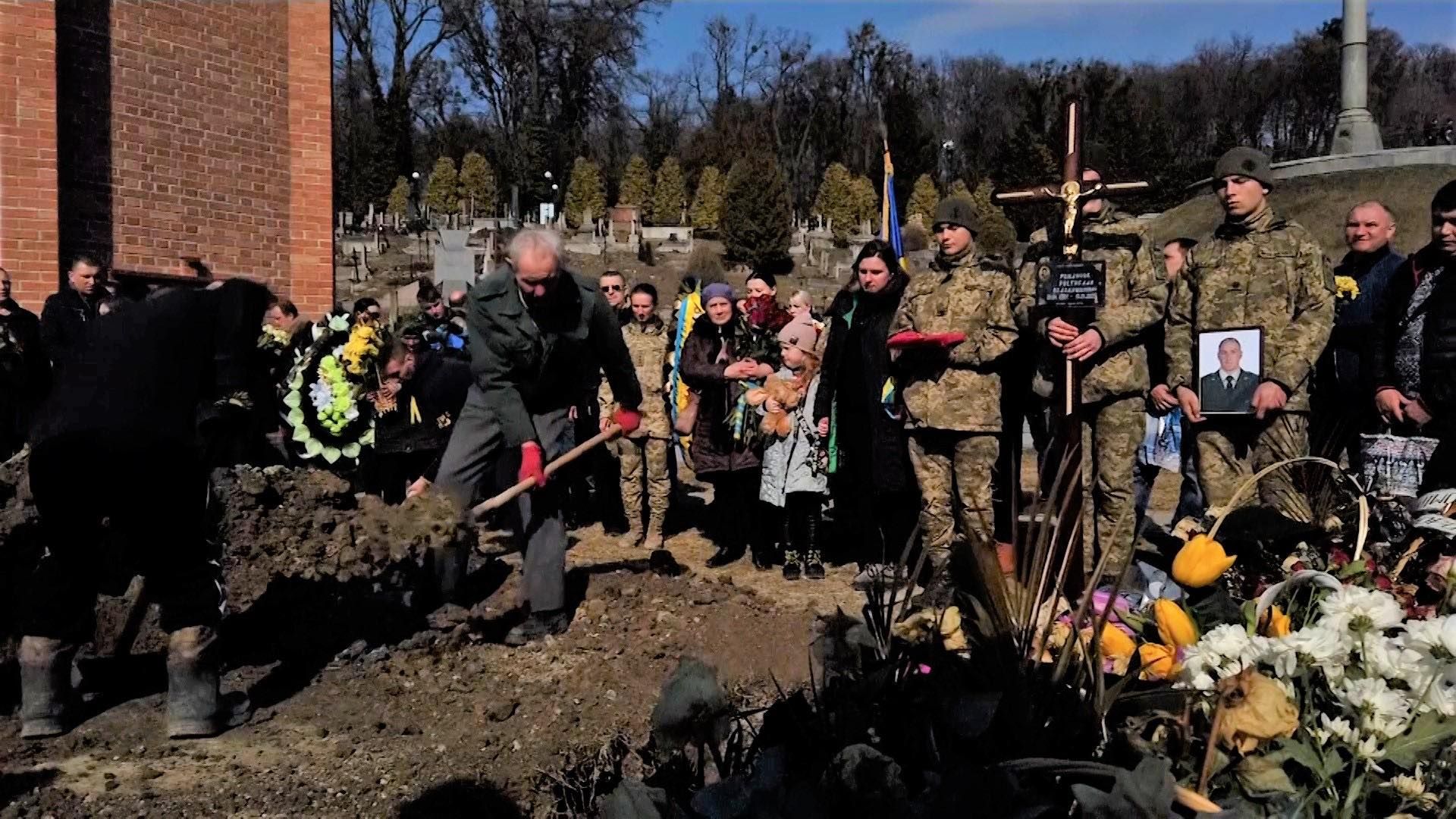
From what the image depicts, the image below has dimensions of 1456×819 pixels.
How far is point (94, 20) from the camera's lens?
11023 mm

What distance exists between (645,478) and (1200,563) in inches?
221

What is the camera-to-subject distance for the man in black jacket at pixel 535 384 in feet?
16.8

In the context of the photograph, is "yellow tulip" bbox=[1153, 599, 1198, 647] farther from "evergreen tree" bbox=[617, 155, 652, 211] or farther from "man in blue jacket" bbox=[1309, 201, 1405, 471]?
"evergreen tree" bbox=[617, 155, 652, 211]

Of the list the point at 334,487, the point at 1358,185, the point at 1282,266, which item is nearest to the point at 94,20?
the point at 334,487

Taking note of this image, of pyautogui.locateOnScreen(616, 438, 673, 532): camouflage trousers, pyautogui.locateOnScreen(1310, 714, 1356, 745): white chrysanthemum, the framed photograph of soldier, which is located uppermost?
the framed photograph of soldier

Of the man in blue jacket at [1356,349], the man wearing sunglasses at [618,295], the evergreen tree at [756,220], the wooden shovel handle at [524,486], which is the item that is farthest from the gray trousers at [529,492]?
the evergreen tree at [756,220]

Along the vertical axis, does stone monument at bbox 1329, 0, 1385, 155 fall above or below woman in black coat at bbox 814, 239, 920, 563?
above

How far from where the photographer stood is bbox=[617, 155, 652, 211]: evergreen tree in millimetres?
49156

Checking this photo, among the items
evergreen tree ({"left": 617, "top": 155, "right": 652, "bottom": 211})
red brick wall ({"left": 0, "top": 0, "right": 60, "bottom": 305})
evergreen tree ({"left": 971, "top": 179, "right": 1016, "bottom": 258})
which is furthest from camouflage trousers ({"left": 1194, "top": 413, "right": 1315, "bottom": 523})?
evergreen tree ({"left": 617, "top": 155, "right": 652, "bottom": 211})

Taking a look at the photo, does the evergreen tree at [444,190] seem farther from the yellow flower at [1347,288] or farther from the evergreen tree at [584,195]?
the yellow flower at [1347,288]

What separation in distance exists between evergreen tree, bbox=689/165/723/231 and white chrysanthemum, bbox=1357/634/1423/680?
4584 cm

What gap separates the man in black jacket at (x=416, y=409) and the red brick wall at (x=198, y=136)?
17.7ft

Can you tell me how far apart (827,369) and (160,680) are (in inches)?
148

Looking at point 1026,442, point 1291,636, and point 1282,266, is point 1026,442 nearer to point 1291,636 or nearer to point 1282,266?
point 1282,266
